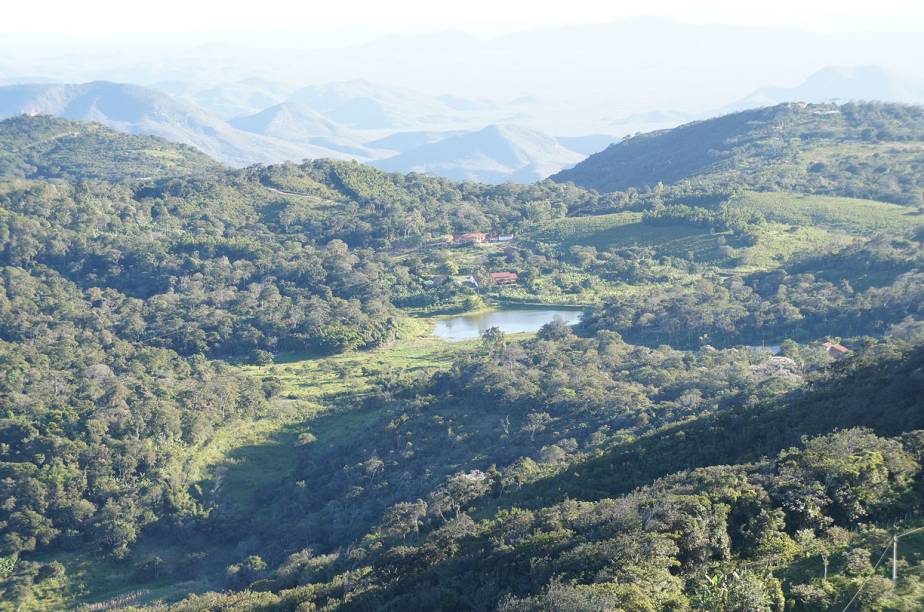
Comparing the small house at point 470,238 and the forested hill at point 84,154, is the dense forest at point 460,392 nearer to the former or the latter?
the small house at point 470,238

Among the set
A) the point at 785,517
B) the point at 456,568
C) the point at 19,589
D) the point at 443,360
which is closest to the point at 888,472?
the point at 785,517

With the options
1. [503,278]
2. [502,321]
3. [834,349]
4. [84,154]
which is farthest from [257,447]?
[84,154]

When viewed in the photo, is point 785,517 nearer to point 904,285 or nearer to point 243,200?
point 904,285

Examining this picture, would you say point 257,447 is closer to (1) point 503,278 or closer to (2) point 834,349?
(2) point 834,349

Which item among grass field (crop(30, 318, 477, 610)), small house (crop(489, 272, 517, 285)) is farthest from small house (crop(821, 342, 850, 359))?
small house (crop(489, 272, 517, 285))

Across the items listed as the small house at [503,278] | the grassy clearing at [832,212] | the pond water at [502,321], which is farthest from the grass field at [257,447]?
the grassy clearing at [832,212]

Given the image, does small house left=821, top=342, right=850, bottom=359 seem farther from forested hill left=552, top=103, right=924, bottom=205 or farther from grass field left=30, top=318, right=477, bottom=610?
forested hill left=552, top=103, right=924, bottom=205
